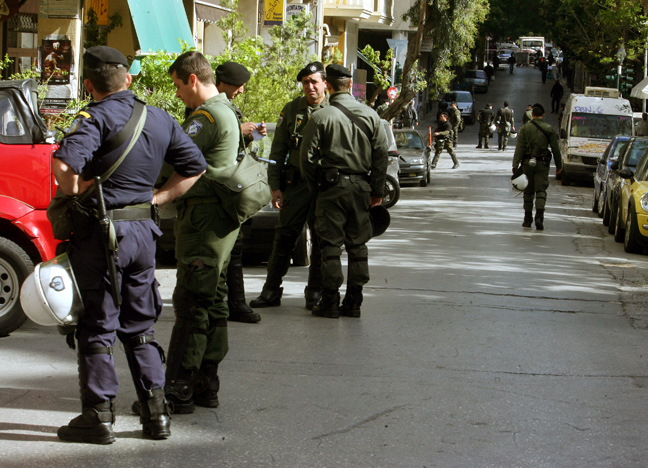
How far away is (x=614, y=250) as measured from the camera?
43.2ft

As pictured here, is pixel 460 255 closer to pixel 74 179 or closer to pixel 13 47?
pixel 74 179

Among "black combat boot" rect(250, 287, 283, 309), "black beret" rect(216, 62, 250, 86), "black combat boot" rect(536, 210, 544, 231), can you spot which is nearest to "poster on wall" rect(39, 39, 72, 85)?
"black combat boot" rect(536, 210, 544, 231)

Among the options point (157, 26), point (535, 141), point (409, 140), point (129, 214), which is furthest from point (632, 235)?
point (409, 140)

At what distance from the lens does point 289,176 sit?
7977mm

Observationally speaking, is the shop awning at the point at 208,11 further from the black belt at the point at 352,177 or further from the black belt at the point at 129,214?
the black belt at the point at 129,214

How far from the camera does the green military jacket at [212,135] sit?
5.18 m

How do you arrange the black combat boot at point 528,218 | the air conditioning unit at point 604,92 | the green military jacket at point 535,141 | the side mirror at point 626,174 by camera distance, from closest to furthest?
the side mirror at point 626,174
the green military jacket at point 535,141
the black combat boot at point 528,218
the air conditioning unit at point 604,92

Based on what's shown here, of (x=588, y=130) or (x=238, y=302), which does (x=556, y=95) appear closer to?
(x=588, y=130)

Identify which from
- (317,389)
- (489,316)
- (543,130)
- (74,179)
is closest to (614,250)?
(543,130)

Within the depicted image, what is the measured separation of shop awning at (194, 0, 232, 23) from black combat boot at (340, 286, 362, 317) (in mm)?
12747

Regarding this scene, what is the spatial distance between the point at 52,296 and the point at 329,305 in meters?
3.70

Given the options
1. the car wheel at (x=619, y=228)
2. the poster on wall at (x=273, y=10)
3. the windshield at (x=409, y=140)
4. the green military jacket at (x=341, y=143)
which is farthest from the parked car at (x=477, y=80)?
the green military jacket at (x=341, y=143)

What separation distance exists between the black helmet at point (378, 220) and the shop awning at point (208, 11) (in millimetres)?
12403

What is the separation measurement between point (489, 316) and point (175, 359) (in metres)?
3.73
